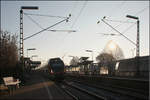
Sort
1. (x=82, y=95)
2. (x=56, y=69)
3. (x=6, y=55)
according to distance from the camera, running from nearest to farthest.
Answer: (x=82, y=95), (x=6, y=55), (x=56, y=69)

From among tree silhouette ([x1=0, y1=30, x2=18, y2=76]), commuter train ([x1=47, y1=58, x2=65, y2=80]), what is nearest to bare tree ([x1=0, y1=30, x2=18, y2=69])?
tree silhouette ([x1=0, y1=30, x2=18, y2=76])

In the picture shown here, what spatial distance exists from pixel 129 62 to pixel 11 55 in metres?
18.4

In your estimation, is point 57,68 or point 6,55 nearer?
point 6,55

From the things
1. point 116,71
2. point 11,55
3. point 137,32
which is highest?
point 137,32

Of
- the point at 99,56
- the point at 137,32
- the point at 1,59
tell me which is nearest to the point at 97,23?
the point at 137,32

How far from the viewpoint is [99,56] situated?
413 ft

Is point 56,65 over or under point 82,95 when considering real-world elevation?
over

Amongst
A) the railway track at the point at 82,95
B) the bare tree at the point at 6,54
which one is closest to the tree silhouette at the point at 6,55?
the bare tree at the point at 6,54

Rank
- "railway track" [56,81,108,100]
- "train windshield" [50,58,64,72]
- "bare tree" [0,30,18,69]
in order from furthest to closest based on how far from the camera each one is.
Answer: "train windshield" [50,58,64,72] < "bare tree" [0,30,18,69] < "railway track" [56,81,108,100]

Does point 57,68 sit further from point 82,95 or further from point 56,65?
point 82,95

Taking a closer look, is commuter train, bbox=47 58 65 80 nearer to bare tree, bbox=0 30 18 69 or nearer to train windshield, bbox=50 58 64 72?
train windshield, bbox=50 58 64 72

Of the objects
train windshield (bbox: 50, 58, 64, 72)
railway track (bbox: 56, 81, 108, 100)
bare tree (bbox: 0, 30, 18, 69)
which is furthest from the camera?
train windshield (bbox: 50, 58, 64, 72)

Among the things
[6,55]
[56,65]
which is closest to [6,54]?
[6,55]

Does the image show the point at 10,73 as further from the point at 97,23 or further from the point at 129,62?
the point at 129,62
